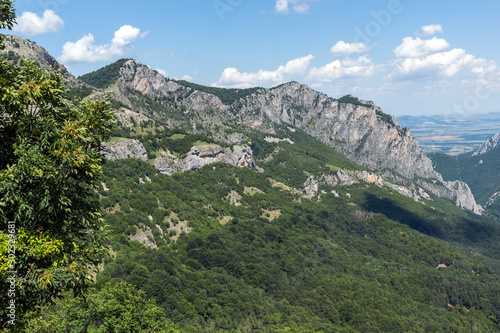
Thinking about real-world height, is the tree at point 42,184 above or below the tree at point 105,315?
above

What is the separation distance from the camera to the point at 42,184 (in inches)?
604

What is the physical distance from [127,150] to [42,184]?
17802cm

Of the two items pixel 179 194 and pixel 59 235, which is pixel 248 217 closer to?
pixel 179 194

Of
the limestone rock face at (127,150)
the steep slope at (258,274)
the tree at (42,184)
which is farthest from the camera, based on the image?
the limestone rock face at (127,150)

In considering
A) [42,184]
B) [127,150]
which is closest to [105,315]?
[42,184]

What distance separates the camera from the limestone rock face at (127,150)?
176200 millimetres

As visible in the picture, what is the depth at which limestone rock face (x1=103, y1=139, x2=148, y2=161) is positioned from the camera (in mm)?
176200

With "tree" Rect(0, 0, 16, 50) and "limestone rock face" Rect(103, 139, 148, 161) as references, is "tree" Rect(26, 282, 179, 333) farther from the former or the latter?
"limestone rock face" Rect(103, 139, 148, 161)

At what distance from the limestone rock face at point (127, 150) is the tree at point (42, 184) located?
170 meters

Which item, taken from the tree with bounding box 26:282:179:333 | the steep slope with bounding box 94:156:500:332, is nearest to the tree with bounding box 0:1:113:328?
the tree with bounding box 26:282:179:333

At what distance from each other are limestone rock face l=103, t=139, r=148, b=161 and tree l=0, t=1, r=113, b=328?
170 meters

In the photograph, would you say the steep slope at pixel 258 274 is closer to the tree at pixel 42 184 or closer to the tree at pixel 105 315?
the tree at pixel 105 315

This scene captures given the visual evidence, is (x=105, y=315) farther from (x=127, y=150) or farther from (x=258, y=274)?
(x=127, y=150)

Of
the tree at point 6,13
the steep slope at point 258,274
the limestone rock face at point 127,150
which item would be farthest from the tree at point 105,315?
the limestone rock face at point 127,150
